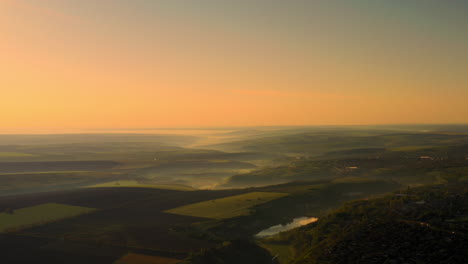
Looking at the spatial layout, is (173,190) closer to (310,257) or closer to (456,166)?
(310,257)

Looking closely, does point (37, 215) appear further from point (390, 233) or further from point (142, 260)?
→ point (390, 233)

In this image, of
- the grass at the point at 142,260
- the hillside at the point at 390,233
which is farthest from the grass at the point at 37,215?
the hillside at the point at 390,233

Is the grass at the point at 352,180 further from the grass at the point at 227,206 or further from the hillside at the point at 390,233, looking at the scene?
the hillside at the point at 390,233

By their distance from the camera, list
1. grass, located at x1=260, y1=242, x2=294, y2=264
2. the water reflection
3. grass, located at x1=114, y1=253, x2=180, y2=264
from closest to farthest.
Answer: grass, located at x1=114, y1=253, x2=180, y2=264, grass, located at x1=260, y1=242, x2=294, y2=264, the water reflection

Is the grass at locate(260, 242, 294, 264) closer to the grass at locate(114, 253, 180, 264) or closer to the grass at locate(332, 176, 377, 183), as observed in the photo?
the grass at locate(114, 253, 180, 264)

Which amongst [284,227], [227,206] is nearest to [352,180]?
[284,227]

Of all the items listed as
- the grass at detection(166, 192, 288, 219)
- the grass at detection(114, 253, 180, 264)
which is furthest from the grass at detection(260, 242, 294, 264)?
the grass at detection(166, 192, 288, 219)
